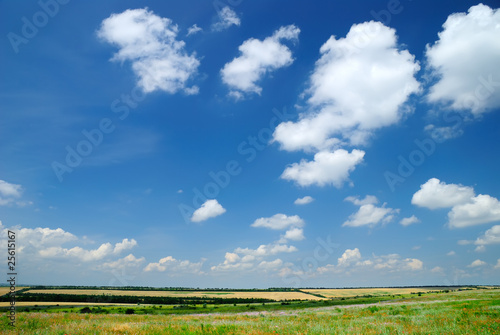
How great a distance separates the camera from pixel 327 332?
48.4 ft

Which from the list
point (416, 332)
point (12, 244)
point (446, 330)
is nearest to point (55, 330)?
point (12, 244)

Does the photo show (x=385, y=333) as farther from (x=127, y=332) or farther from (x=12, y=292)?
(x=12, y=292)

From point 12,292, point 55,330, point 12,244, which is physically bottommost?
point 55,330

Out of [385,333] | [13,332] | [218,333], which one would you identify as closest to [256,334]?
[218,333]

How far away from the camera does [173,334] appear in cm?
1443

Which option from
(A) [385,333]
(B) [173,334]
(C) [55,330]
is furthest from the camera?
(C) [55,330]

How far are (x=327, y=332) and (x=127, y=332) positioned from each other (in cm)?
1058

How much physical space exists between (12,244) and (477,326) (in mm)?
27035

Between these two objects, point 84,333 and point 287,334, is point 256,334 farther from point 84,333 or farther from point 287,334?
point 84,333

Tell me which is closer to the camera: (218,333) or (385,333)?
(385,333)

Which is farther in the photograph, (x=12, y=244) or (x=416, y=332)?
(x=12, y=244)

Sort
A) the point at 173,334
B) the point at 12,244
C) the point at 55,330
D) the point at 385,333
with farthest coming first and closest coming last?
the point at 12,244
the point at 55,330
the point at 173,334
the point at 385,333

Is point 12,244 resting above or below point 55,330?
above

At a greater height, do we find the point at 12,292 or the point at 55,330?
the point at 12,292
